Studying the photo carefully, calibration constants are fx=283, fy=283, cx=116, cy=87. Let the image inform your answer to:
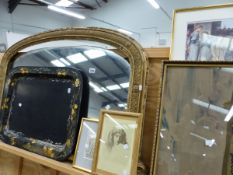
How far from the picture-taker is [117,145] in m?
0.79

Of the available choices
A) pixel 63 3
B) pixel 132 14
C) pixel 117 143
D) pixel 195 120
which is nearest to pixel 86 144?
pixel 117 143

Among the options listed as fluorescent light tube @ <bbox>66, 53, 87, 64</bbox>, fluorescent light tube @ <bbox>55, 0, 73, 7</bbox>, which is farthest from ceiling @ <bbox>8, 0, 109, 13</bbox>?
fluorescent light tube @ <bbox>66, 53, 87, 64</bbox>

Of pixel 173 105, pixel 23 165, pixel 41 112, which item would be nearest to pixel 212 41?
pixel 173 105

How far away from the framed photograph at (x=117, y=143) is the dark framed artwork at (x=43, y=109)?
18 cm

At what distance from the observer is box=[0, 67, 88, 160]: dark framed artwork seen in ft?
3.29

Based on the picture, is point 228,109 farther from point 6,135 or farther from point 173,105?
point 6,135

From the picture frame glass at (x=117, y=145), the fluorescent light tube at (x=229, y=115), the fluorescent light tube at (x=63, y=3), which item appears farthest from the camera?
the fluorescent light tube at (x=63, y=3)

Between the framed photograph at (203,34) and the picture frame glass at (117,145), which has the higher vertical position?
the framed photograph at (203,34)

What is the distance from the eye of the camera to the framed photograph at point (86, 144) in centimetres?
89

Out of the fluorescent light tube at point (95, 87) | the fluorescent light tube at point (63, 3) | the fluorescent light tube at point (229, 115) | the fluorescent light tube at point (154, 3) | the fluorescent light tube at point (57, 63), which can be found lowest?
the fluorescent light tube at point (229, 115)

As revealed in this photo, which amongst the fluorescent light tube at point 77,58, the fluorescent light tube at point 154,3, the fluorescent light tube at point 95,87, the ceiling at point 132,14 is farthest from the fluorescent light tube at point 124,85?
the fluorescent light tube at point 154,3

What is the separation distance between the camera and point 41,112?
1120mm

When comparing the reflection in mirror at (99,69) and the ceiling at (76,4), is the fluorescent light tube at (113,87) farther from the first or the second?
the ceiling at (76,4)

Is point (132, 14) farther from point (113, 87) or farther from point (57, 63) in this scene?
point (113, 87)
